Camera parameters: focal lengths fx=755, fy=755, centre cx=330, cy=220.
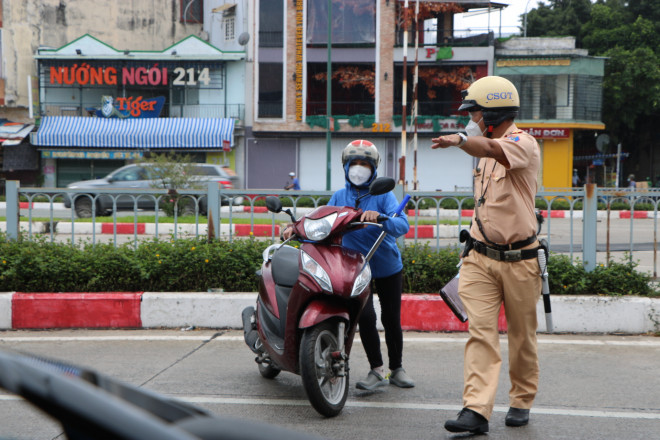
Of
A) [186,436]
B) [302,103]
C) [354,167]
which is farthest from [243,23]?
[186,436]

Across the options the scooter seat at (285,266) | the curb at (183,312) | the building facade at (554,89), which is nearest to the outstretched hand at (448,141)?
the scooter seat at (285,266)

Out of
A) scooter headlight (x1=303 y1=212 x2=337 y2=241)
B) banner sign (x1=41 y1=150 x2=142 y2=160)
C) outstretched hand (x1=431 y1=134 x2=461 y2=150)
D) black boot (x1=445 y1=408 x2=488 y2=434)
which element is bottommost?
black boot (x1=445 y1=408 x2=488 y2=434)

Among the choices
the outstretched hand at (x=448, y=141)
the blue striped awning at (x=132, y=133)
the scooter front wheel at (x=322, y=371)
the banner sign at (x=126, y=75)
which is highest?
the banner sign at (x=126, y=75)

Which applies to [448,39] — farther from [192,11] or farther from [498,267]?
[498,267]

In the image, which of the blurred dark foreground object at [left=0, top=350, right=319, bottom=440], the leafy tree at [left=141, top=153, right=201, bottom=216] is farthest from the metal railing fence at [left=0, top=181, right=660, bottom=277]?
the leafy tree at [left=141, top=153, right=201, bottom=216]

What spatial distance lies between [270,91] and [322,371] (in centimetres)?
3157

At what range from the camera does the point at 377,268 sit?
4.76 metres

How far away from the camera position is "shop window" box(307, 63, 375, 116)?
34812 millimetres

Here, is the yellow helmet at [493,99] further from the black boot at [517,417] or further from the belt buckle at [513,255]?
the black boot at [517,417]

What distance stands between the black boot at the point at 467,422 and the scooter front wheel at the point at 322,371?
2.21ft

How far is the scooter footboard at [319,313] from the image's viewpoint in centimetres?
404

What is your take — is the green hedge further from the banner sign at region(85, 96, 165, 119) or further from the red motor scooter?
the banner sign at region(85, 96, 165, 119)

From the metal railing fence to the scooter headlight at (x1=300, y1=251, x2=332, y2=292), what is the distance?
2.53 meters

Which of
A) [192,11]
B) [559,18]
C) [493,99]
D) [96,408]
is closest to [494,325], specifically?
[493,99]
